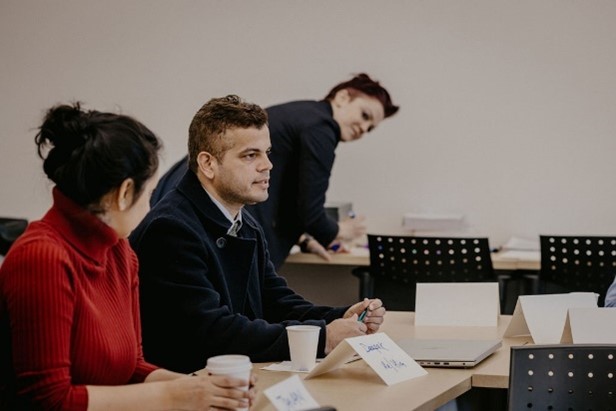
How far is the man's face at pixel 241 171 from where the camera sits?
102 inches

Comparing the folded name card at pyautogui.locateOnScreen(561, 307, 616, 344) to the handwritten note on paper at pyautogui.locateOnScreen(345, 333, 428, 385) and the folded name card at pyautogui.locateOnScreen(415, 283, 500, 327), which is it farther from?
the folded name card at pyautogui.locateOnScreen(415, 283, 500, 327)

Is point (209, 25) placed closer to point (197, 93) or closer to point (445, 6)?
point (197, 93)

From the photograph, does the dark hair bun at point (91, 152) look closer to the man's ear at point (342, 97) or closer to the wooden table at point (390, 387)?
the wooden table at point (390, 387)

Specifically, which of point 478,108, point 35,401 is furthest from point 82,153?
point 478,108

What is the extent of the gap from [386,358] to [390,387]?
0.12m

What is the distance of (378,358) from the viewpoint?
2227 mm

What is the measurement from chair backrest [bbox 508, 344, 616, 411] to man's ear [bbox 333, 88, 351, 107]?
2.51 meters

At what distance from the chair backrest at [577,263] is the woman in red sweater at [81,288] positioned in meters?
2.67

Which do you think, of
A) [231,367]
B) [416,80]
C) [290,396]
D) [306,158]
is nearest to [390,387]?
[290,396]

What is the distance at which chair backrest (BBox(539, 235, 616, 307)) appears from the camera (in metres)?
4.11

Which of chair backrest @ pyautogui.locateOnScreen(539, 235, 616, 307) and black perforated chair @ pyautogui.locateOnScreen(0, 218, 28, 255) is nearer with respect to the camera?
chair backrest @ pyautogui.locateOnScreen(539, 235, 616, 307)

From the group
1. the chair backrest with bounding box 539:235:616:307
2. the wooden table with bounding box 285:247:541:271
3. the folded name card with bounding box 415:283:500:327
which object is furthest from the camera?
the wooden table with bounding box 285:247:541:271

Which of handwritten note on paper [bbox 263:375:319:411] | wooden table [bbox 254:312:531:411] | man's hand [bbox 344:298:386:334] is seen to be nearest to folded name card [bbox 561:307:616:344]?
wooden table [bbox 254:312:531:411]

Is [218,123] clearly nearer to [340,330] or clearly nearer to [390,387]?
[340,330]
